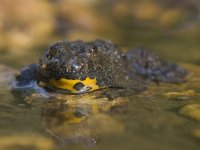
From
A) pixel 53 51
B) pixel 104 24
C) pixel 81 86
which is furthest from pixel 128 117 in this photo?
pixel 104 24

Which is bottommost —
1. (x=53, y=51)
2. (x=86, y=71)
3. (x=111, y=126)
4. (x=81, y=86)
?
(x=111, y=126)

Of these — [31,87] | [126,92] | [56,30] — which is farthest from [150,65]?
[56,30]

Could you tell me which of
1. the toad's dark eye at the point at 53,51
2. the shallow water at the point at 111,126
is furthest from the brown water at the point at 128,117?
the toad's dark eye at the point at 53,51

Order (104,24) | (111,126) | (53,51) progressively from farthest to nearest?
(104,24), (53,51), (111,126)

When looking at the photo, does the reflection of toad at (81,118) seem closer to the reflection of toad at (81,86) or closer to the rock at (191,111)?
the reflection of toad at (81,86)

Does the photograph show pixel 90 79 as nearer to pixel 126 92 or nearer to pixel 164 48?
pixel 126 92

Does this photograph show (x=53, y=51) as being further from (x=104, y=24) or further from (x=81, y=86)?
(x=104, y=24)

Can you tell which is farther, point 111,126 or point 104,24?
point 104,24
